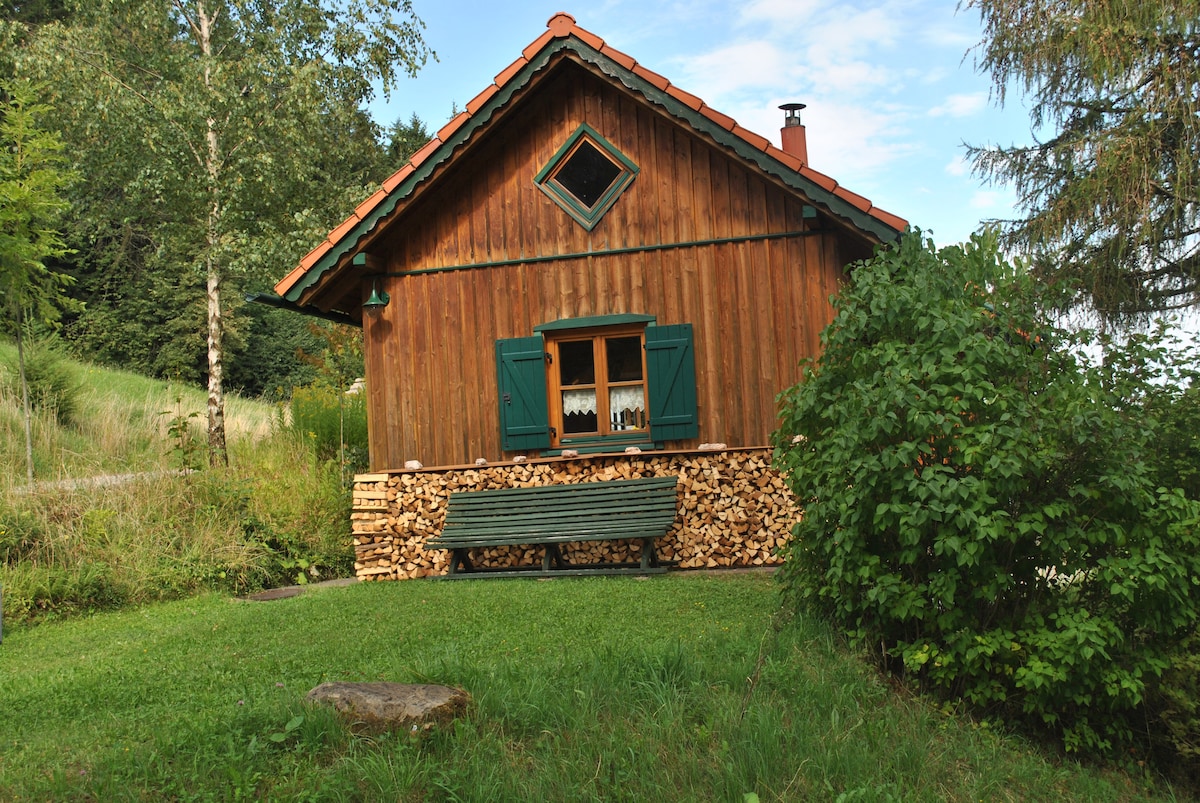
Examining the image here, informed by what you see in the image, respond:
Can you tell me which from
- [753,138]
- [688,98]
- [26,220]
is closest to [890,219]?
[753,138]

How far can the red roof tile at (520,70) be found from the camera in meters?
9.51

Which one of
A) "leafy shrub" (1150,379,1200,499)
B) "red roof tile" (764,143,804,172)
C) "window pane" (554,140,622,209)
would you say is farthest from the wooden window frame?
"leafy shrub" (1150,379,1200,499)

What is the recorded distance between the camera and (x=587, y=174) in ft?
35.5

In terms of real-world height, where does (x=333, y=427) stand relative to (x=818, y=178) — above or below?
below

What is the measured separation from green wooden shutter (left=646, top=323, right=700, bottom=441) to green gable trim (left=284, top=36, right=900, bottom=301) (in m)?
1.92

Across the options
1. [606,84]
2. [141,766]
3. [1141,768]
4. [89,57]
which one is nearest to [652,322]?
[606,84]

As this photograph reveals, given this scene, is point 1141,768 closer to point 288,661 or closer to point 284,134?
point 288,661

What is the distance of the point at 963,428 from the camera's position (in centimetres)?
511

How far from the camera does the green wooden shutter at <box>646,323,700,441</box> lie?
10.3 meters

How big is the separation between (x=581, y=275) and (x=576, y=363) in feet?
3.25

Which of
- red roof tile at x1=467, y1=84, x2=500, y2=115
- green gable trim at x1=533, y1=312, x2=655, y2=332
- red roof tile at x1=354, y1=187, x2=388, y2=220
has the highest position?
red roof tile at x1=467, y1=84, x2=500, y2=115

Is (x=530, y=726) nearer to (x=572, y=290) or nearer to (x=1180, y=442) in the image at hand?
(x=1180, y=442)

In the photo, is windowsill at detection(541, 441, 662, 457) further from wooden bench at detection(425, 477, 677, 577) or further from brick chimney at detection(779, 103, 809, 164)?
brick chimney at detection(779, 103, 809, 164)

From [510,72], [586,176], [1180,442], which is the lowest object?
[1180,442]
